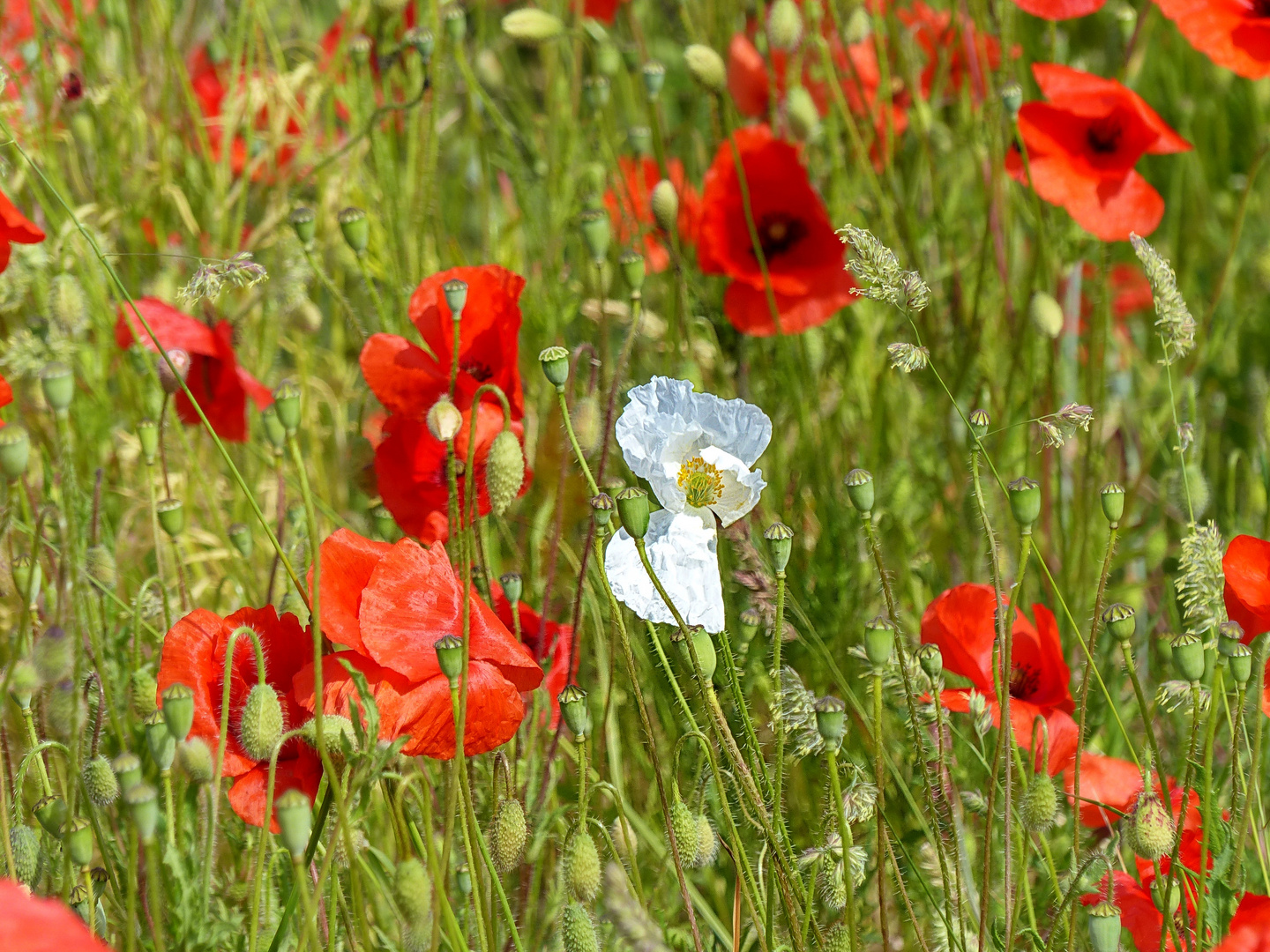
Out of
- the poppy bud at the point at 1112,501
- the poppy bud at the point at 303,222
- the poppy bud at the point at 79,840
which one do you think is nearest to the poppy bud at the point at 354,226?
the poppy bud at the point at 303,222

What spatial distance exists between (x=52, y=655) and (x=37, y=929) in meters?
0.28

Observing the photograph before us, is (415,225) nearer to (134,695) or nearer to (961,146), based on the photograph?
(134,695)

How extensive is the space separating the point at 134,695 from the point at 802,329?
2.49 feet

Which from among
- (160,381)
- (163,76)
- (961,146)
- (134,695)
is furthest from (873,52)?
(134,695)

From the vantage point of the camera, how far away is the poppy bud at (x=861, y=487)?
2.91 feet

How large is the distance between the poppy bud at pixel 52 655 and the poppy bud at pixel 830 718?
46 centimetres

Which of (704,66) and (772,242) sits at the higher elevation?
(704,66)

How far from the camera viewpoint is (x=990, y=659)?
111cm

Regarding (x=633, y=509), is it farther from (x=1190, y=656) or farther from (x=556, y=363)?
(x=1190, y=656)

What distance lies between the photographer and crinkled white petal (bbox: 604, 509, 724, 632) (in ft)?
3.11

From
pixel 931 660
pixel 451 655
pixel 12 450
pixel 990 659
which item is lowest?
pixel 990 659

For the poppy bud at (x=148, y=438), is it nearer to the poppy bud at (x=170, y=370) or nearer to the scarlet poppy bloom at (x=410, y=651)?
the poppy bud at (x=170, y=370)

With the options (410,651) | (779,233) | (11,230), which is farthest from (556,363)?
(779,233)

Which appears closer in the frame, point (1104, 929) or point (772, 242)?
point (1104, 929)
